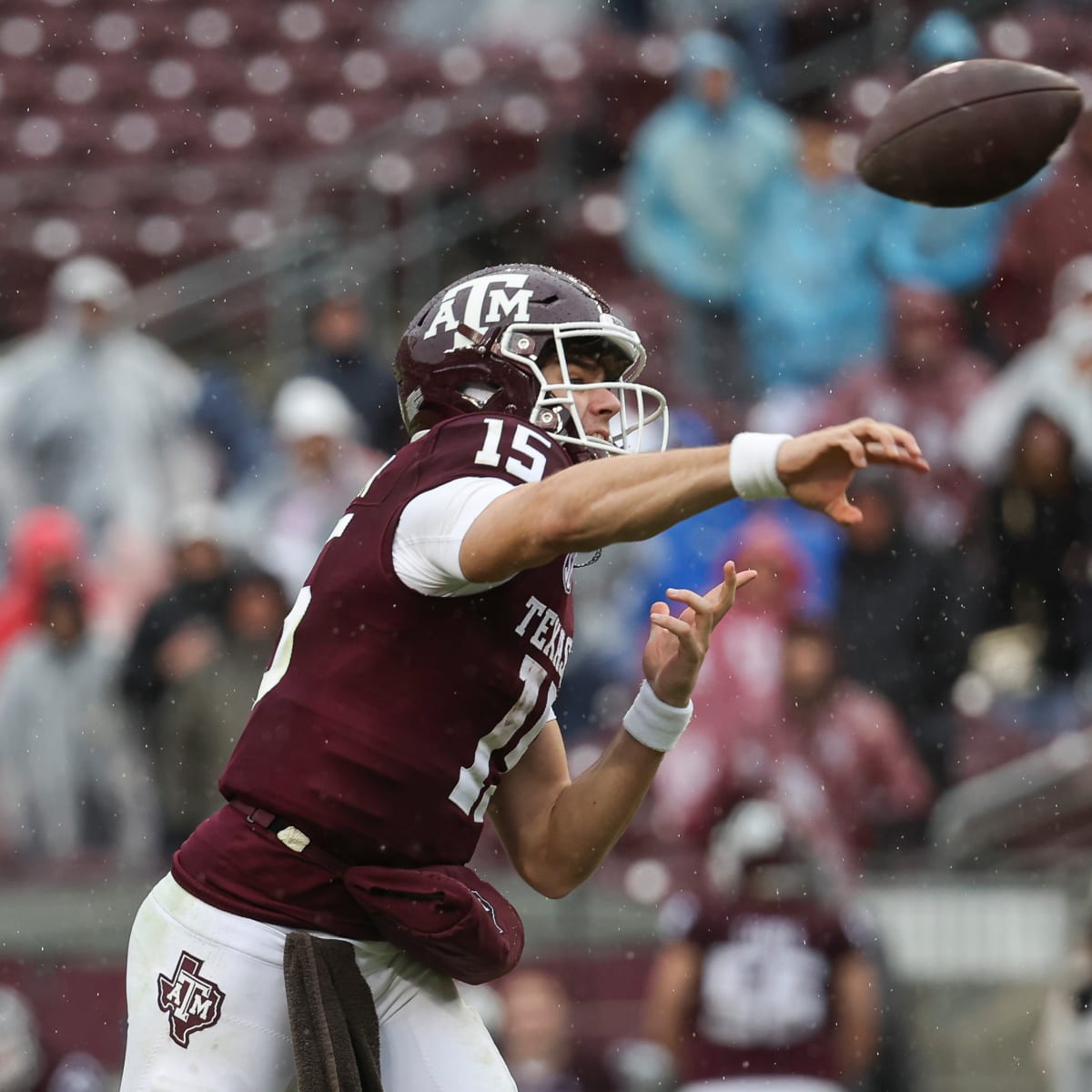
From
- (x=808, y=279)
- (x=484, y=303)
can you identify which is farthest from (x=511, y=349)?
(x=808, y=279)

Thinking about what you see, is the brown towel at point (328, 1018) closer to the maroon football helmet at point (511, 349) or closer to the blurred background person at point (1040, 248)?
the maroon football helmet at point (511, 349)

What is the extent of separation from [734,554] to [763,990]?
5.85ft

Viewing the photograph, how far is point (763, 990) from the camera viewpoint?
6078 millimetres

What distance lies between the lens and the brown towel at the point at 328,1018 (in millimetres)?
3189

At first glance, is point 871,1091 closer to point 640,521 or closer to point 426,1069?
point 426,1069

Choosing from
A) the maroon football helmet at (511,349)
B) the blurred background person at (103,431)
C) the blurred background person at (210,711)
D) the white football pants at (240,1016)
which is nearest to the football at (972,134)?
the maroon football helmet at (511,349)

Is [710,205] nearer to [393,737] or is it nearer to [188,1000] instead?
[393,737]

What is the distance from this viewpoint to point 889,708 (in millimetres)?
7020

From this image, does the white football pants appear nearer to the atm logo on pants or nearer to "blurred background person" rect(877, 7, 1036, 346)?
the atm logo on pants

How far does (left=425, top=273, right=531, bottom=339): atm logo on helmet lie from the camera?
351 centimetres

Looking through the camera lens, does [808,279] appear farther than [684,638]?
Yes

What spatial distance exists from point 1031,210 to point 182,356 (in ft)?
13.2

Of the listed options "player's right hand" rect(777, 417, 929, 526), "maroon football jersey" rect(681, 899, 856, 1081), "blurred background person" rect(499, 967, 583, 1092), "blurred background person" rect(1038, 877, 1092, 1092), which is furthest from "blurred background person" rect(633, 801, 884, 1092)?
"player's right hand" rect(777, 417, 929, 526)

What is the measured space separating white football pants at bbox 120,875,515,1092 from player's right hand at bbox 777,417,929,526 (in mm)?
1201
